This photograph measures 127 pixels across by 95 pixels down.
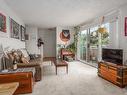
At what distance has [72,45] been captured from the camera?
8.03 m

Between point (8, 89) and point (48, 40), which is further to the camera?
point (48, 40)

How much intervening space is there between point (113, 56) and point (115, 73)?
621 millimetres

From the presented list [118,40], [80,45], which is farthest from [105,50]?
[80,45]

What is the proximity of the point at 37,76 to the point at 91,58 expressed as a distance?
367 centimetres

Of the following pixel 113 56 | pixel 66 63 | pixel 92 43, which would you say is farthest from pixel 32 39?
pixel 113 56

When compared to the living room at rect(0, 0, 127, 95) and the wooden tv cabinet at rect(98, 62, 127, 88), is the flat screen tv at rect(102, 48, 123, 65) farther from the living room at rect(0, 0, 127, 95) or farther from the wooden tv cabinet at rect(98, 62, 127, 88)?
the wooden tv cabinet at rect(98, 62, 127, 88)

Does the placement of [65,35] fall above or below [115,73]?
above

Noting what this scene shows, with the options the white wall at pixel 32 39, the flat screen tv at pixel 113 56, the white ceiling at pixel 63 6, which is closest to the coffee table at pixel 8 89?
the white ceiling at pixel 63 6

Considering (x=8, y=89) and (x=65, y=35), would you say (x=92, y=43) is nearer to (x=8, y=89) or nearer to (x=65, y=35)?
(x=65, y=35)

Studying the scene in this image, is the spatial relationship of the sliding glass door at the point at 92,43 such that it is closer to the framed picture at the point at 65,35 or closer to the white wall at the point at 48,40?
the framed picture at the point at 65,35

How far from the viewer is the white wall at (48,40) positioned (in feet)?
30.6

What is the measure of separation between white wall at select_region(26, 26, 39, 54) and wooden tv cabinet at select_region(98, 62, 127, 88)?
5.72 m

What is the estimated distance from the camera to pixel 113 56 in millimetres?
3650

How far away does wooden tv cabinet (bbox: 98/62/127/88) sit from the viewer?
3049mm
